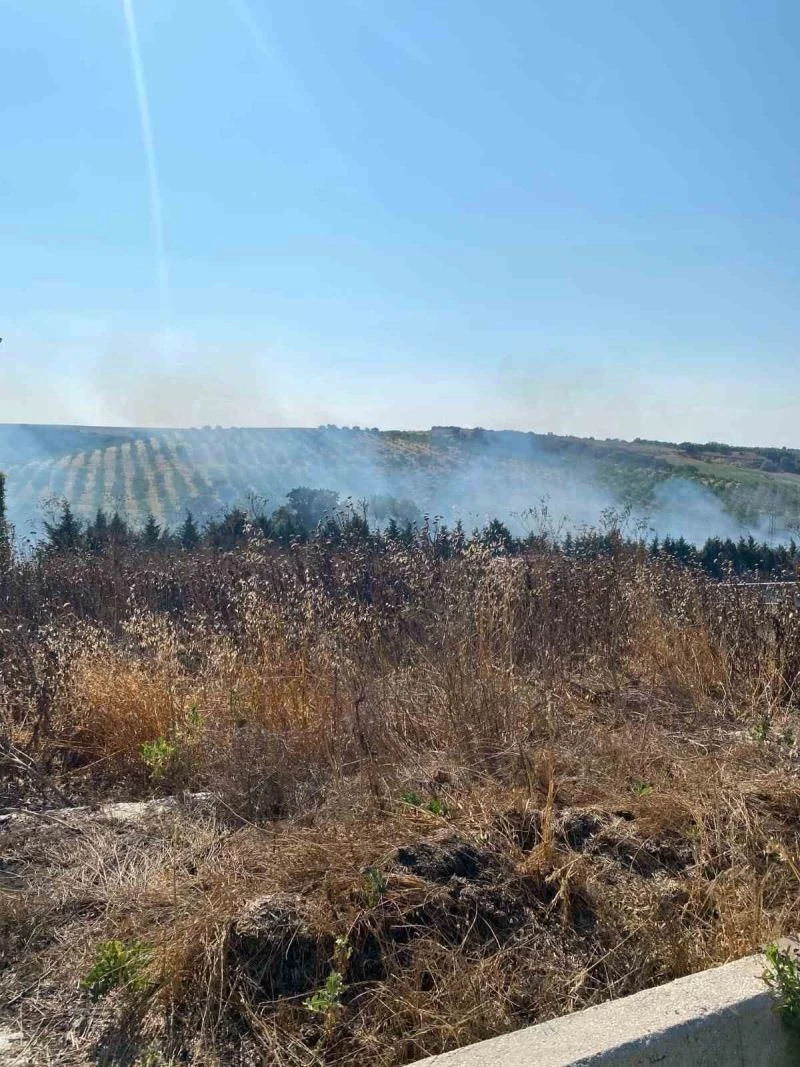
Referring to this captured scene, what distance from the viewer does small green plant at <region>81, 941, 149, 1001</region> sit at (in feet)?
7.82

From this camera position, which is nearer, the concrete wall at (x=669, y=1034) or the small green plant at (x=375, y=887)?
the concrete wall at (x=669, y=1034)

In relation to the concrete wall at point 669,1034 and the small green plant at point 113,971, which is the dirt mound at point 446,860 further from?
the small green plant at point 113,971

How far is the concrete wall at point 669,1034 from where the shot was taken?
6.93ft

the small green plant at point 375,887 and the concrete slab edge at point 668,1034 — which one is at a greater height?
the small green plant at point 375,887

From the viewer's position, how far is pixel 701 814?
3.33m

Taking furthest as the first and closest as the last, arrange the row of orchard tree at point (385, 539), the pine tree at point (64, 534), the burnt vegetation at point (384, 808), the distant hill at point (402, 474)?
the distant hill at point (402, 474) → the pine tree at point (64, 534) → the row of orchard tree at point (385, 539) → the burnt vegetation at point (384, 808)

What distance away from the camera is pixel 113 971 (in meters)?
2.40

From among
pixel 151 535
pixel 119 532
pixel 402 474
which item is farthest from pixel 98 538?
pixel 402 474

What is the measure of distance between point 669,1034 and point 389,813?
1.31 metres

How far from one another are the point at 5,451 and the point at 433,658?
823 inches

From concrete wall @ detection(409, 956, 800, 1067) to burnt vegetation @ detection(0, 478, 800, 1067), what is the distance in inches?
9.0

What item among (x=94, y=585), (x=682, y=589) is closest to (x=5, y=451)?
(x=94, y=585)

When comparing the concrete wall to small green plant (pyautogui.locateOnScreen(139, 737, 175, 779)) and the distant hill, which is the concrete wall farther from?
the distant hill

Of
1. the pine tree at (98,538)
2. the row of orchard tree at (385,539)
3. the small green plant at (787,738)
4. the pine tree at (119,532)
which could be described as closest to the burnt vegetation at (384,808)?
the small green plant at (787,738)
